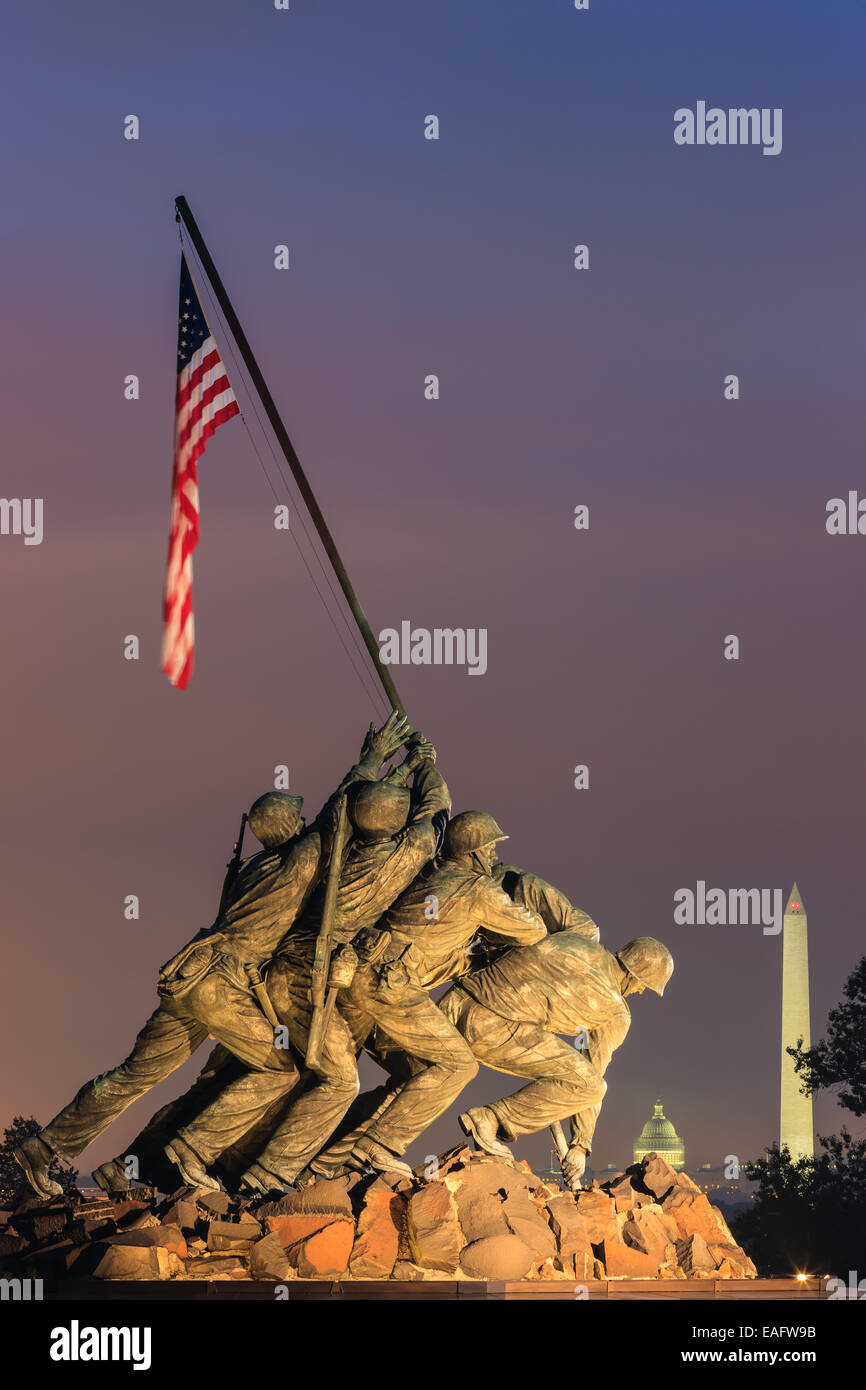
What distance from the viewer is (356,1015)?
77.0ft

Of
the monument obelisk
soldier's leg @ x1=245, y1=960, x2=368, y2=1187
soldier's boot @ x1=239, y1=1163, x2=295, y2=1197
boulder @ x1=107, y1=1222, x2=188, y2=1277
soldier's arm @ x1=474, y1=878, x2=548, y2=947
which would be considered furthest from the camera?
the monument obelisk

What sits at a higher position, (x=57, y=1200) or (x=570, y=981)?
(x=570, y=981)

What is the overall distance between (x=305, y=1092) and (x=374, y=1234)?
2224 millimetres

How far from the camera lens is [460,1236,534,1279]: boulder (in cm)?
2172

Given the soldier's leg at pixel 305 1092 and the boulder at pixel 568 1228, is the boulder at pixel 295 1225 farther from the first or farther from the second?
the boulder at pixel 568 1228

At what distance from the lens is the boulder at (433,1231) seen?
2172 centimetres

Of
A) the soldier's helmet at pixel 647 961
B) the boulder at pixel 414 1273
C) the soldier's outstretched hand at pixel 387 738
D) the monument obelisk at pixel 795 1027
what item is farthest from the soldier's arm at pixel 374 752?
the monument obelisk at pixel 795 1027

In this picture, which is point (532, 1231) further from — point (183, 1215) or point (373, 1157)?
point (183, 1215)

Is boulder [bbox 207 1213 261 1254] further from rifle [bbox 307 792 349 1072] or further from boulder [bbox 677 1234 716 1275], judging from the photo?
boulder [bbox 677 1234 716 1275]

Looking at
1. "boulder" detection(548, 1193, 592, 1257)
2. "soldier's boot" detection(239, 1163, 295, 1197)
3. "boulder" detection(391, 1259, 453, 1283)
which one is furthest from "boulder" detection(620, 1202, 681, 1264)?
"soldier's boot" detection(239, 1163, 295, 1197)

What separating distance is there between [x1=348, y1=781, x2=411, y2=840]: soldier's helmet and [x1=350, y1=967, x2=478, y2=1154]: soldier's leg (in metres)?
1.31
